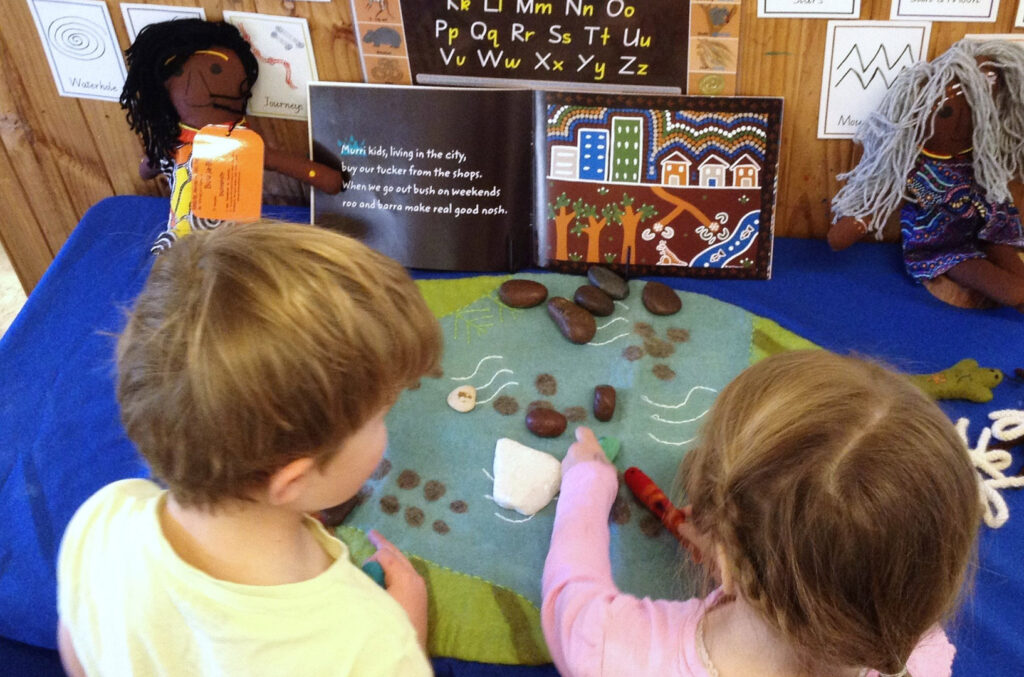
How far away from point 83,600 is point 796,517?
57 centimetres

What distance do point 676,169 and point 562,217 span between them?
0.18 m

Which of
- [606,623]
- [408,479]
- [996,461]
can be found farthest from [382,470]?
[996,461]

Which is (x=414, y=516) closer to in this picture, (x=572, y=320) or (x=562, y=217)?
(x=572, y=320)

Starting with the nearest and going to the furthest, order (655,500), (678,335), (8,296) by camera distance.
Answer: (655,500), (678,335), (8,296)

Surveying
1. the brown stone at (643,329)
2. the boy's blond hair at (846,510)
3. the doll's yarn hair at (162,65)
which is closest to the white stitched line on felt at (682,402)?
the brown stone at (643,329)

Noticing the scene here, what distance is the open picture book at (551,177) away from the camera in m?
1.17

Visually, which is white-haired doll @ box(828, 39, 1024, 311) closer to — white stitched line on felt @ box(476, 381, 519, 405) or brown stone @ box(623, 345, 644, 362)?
brown stone @ box(623, 345, 644, 362)

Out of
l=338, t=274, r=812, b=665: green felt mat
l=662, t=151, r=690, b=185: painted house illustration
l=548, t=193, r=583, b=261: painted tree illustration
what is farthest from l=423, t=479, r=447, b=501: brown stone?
l=662, t=151, r=690, b=185: painted house illustration

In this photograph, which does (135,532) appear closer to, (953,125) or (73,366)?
(73,366)

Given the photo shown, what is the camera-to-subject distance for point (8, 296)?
6.47 feet

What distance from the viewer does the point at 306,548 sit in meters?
0.70

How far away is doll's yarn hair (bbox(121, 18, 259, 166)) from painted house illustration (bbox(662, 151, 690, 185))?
636 millimetres

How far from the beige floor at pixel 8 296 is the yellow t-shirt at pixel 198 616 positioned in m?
1.44

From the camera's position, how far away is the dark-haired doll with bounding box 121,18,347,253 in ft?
3.86
